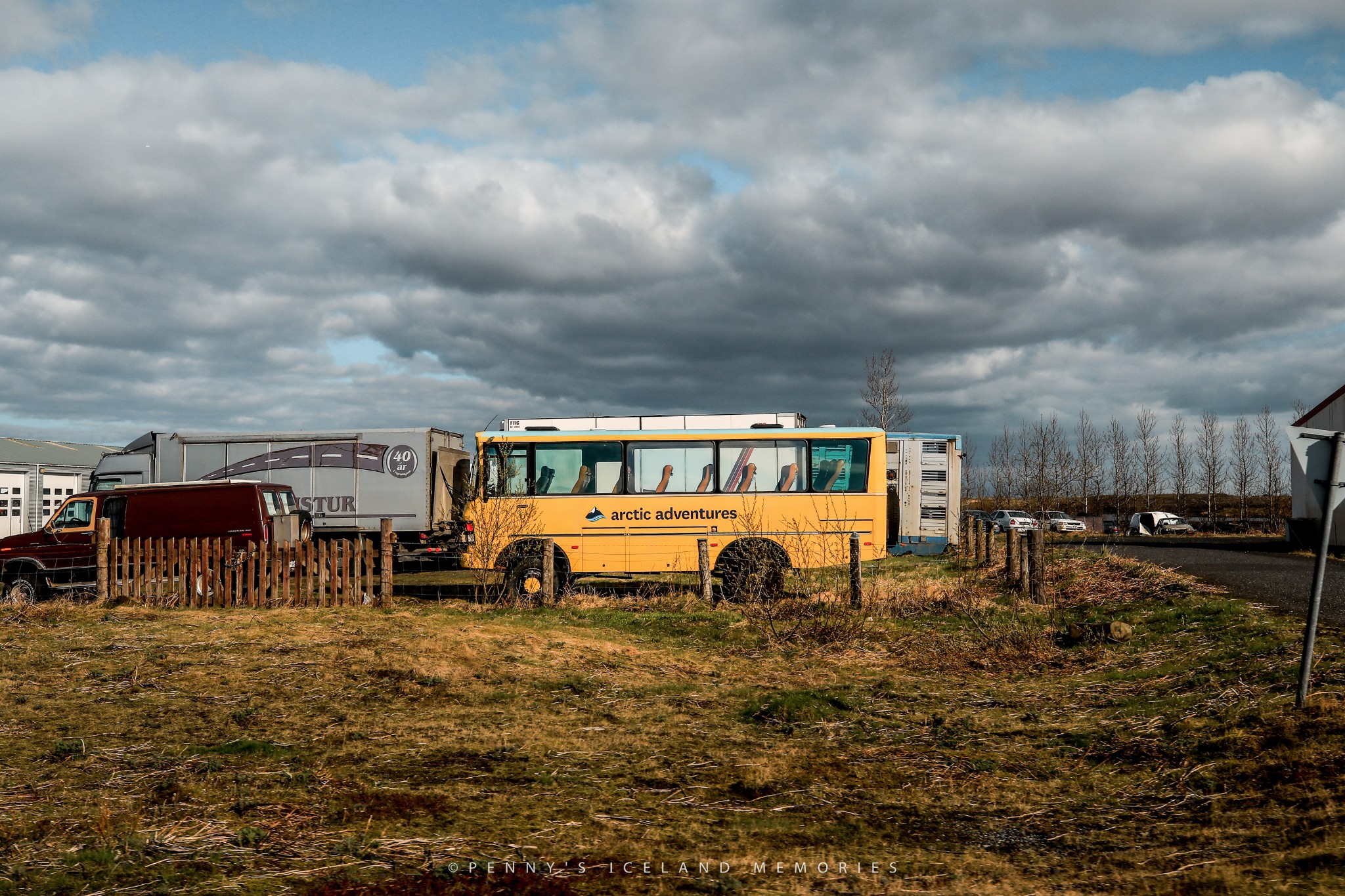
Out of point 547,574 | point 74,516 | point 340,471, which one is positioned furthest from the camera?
point 340,471

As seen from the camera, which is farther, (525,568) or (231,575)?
(525,568)

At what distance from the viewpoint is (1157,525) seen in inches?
2012

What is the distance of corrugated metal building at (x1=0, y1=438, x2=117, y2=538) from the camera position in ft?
116

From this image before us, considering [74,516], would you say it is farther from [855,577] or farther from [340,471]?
[855,577]

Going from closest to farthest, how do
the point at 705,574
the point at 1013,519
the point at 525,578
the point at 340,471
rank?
1. the point at 705,574
2. the point at 525,578
3. the point at 340,471
4. the point at 1013,519

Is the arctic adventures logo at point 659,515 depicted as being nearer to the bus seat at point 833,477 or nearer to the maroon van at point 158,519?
the bus seat at point 833,477

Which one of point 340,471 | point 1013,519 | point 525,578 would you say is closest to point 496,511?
point 525,578

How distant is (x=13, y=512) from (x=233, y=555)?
27574 millimetres

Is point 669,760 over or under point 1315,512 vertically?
under

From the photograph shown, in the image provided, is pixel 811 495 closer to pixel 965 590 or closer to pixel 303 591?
pixel 965 590

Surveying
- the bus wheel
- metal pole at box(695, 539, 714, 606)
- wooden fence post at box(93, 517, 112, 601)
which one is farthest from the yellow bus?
wooden fence post at box(93, 517, 112, 601)

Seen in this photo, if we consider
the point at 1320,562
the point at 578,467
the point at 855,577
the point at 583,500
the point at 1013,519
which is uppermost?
the point at 578,467

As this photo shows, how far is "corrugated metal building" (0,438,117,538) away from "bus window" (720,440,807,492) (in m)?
28.6

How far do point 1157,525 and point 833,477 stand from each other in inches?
1601
